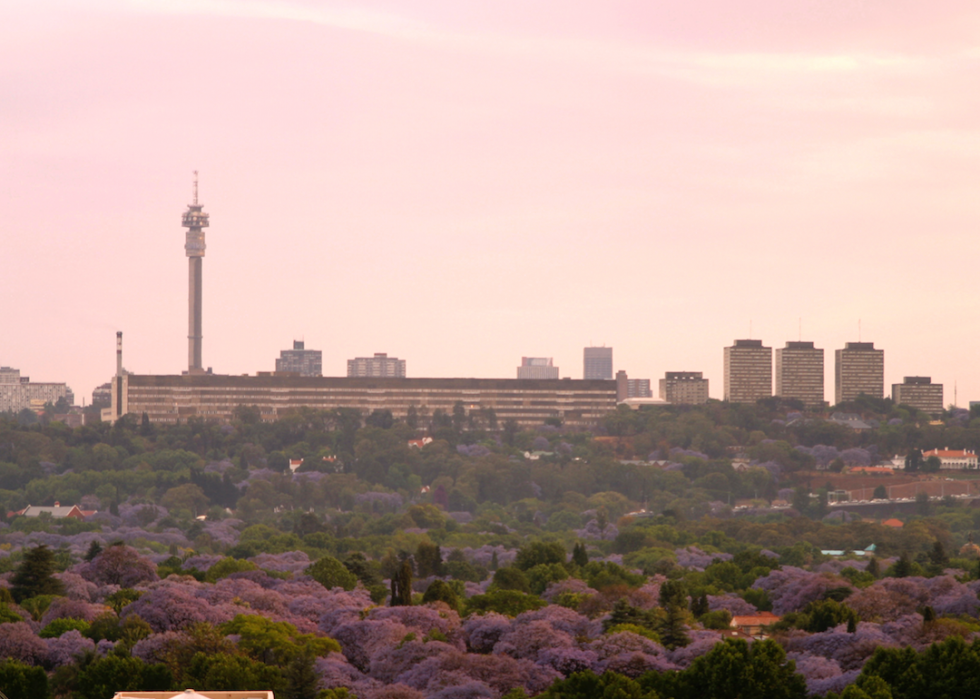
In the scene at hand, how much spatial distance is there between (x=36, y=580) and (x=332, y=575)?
→ 67.7 ft

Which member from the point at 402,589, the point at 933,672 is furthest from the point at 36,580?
the point at 933,672

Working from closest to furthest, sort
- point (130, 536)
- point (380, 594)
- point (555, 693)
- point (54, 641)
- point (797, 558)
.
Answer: point (555, 693), point (54, 641), point (380, 594), point (797, 558), point (130, 536)

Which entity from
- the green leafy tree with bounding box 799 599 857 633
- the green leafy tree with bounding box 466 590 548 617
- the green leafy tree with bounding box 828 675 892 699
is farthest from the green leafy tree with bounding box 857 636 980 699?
the green leafy tree with bounding box 466 590 548 617

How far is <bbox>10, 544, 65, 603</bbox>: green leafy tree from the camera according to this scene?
336 feet

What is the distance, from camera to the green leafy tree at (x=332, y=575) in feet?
366

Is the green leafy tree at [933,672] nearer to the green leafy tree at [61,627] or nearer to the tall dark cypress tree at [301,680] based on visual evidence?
the tall dark cypress tree at [301,680]

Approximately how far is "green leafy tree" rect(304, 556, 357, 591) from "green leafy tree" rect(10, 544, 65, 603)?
60.4ft

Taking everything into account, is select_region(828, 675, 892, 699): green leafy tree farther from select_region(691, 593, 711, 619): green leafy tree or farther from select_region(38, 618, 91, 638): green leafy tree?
select_region(38, 618, 91, 638): green leafy tree

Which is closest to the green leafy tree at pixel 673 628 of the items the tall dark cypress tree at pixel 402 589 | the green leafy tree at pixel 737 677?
the green leafy tree at pixel 737 677

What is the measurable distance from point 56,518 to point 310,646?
124660mm

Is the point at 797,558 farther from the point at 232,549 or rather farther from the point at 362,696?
the point at 362,696

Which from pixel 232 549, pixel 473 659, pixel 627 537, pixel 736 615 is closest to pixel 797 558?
pixel 627 537

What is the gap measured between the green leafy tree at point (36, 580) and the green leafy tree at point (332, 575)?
18.4m

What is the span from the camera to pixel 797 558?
145 m
